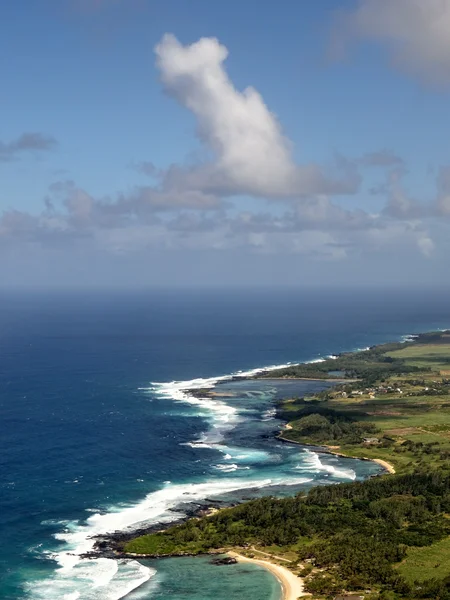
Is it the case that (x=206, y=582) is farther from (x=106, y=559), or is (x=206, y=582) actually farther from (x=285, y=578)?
(x=106, y=559)

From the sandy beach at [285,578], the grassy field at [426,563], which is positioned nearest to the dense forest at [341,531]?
the grassy field at [426,563]

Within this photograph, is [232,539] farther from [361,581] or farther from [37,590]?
[37,590]

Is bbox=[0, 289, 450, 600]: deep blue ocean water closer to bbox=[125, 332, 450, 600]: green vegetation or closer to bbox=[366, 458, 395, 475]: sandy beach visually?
bbox=[366, 458, 395, 475]: sandy beach

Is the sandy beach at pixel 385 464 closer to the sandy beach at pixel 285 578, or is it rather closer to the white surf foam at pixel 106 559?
the white surf foam at pixel 106 559

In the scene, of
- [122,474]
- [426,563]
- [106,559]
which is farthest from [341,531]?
[122,474]

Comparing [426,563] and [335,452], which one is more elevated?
[335,452]

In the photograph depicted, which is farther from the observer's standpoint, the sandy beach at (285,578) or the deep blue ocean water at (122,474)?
the deep blue ocean water at (122,474)
